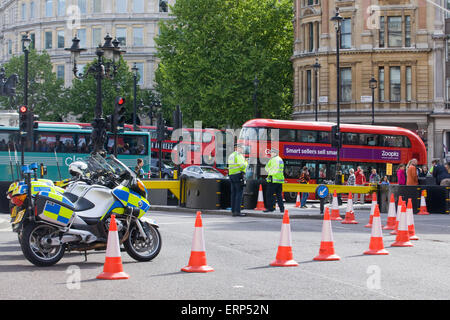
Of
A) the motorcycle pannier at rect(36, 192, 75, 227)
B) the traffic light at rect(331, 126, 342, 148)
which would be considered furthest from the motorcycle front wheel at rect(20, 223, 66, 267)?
the traffic light at rect(331, 126, 342, 148)

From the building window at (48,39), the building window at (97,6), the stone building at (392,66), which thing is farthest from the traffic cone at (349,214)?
the building window at (48,39)

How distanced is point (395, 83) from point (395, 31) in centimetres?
336

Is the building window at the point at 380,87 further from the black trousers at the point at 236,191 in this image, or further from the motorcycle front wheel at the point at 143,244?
the motorcycle front wheel at the point at 143,244

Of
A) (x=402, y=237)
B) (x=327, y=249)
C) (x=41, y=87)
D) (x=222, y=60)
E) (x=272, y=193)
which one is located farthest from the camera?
(x=41, y=87)

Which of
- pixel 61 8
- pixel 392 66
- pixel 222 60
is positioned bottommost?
pixel 392 66

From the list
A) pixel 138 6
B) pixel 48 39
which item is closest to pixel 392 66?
pixel 138 6

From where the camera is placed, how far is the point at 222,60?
53875mm

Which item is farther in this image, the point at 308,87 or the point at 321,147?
the point at 308,87

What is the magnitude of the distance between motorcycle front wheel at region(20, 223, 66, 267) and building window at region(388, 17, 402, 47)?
4607 centimetres

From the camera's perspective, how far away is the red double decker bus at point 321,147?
36781 mm

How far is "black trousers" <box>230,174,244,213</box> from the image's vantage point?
2191 centimetres

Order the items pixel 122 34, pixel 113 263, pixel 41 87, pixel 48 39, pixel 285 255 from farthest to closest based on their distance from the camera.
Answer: pixel 48 39, pixel 122 34, pixel 41 87, pixel 285 255, pixel 113 263

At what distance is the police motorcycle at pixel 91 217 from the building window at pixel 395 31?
44684mm

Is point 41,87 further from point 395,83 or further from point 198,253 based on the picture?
point 198,253
